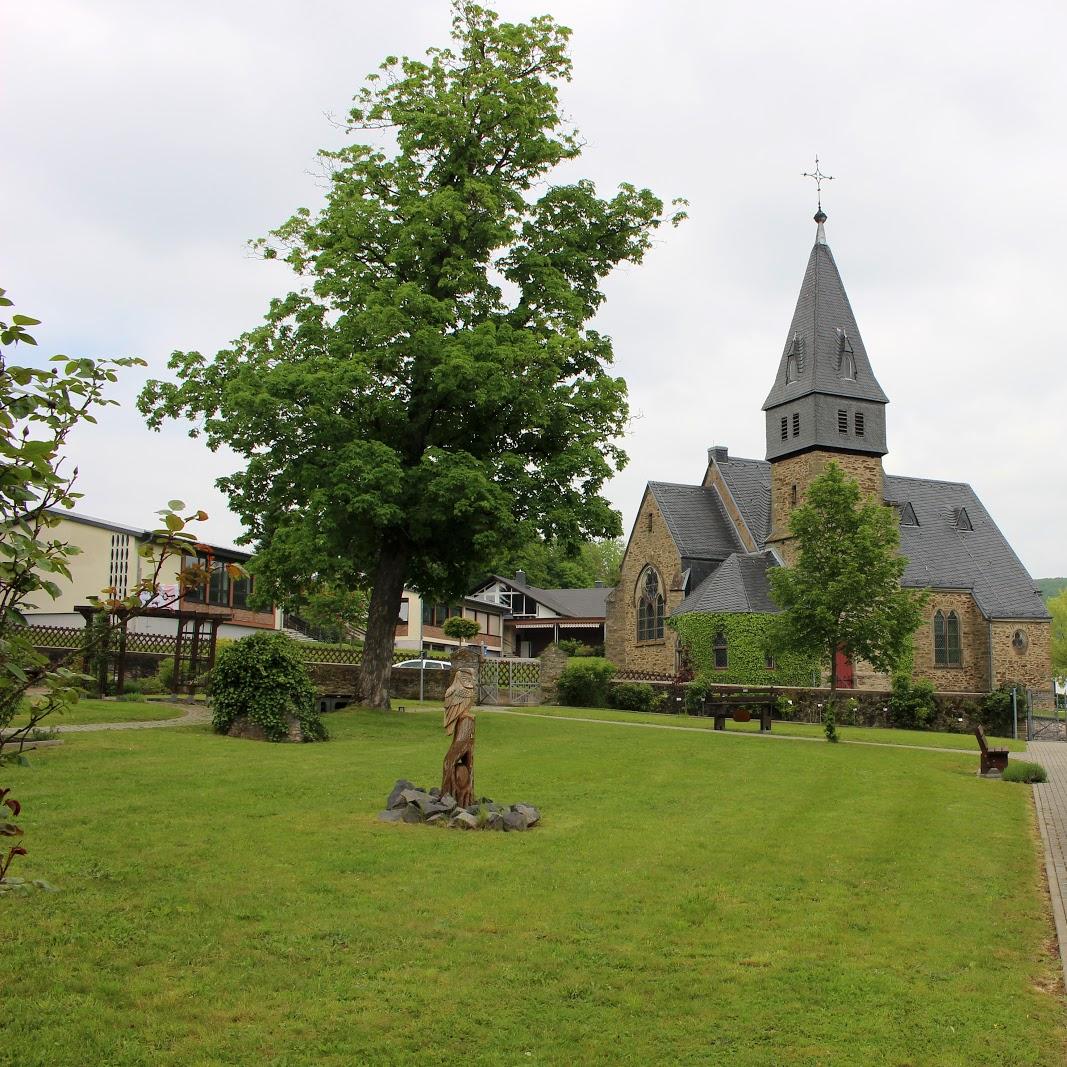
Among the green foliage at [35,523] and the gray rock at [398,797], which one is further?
the gray rock at [398,797]

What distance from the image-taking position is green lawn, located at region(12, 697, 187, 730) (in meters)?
20.8

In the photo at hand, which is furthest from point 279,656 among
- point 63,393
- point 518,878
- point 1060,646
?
point 1060,646

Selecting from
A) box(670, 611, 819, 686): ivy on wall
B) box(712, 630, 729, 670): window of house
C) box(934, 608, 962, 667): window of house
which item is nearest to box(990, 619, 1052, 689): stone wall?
box(934, 608, 962, 667): window of house

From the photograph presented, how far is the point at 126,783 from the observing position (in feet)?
41.7

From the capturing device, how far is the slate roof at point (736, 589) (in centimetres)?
4622

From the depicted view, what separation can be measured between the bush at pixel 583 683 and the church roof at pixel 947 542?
8034 millimetres

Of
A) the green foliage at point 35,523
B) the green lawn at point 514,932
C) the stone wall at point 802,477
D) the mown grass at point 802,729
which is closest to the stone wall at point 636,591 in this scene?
the stone wall at point 802,477

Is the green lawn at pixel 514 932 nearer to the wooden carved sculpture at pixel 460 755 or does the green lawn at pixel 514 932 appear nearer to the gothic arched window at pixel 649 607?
the wooden carved sculpture at pixel 460 755

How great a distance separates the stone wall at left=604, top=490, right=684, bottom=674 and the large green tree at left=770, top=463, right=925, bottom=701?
69.4 ft

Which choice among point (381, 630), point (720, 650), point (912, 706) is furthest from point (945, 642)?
point (381, 630)

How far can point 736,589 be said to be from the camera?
4712cm

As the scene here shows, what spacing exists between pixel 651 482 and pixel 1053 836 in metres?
42.1

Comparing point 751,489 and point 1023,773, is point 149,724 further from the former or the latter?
point 751,489

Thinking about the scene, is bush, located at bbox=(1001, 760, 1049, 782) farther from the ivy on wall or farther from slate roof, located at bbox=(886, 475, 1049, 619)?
slate roof, located at bbox=(886, 475, 1049, 619)
